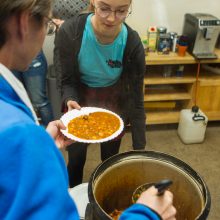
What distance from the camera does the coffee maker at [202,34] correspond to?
2322 mm

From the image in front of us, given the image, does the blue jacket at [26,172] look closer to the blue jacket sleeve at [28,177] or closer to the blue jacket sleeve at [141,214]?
the blue jacket sleeve at [28,177]

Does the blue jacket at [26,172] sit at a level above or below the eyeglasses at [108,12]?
Result: below

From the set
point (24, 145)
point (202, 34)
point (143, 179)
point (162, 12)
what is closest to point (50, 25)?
point (24, 145)

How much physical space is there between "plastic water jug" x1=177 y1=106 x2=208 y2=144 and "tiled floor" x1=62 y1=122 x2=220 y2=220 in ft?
0.20

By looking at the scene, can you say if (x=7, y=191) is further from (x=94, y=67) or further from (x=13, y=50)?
(x=94, y=67)

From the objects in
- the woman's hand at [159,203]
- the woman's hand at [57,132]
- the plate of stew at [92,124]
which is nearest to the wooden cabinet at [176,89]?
the plate of stew at [92,124]

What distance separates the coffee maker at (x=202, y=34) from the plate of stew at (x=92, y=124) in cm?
124

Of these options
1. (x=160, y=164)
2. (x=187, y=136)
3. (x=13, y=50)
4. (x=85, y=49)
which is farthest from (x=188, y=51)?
(x=13, y=50)

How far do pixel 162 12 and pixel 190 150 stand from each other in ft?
4.01

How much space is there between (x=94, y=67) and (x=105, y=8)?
294 millimetres

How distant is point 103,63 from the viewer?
1.46 meters

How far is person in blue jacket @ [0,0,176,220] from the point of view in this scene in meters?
0.51

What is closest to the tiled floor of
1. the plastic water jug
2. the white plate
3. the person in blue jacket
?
the plastic water jug

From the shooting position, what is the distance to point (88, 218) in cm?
114
